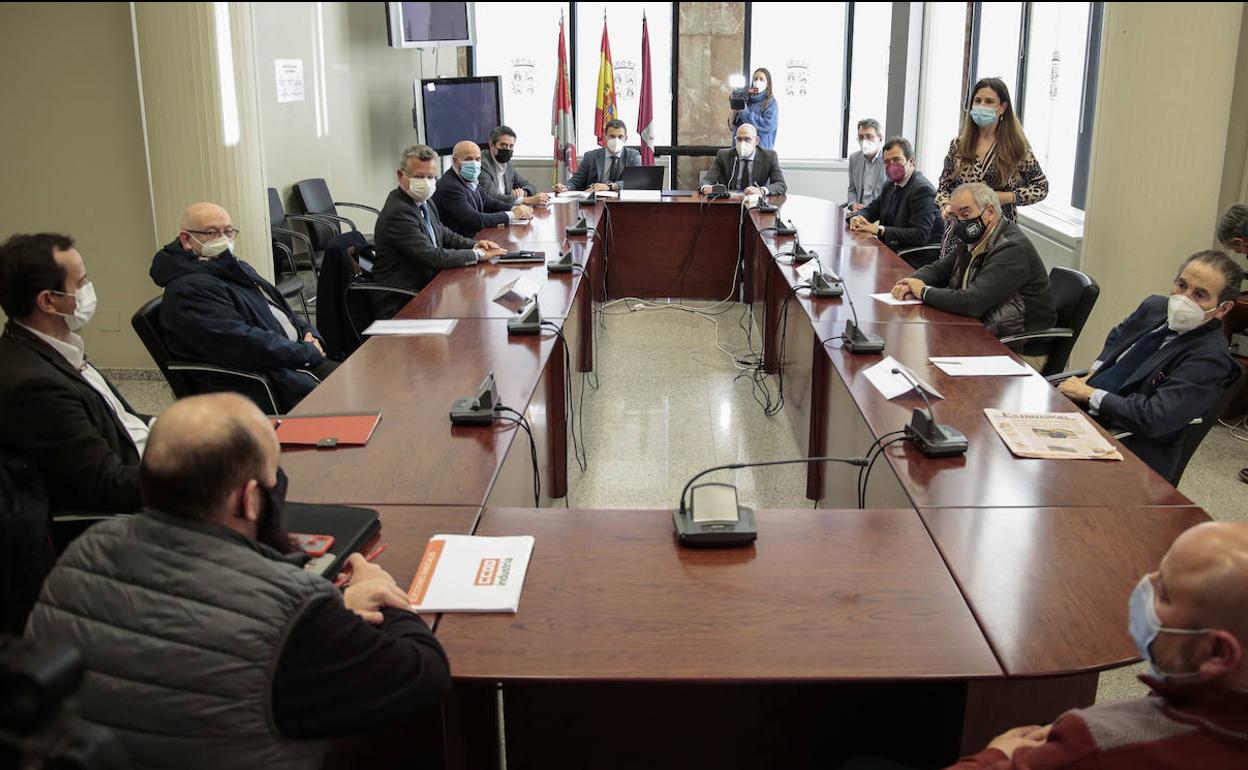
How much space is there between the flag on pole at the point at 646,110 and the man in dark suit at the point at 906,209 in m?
3.66

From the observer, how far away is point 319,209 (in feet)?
21.5

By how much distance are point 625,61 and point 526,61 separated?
0.90m

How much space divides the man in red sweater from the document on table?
2.85 feet

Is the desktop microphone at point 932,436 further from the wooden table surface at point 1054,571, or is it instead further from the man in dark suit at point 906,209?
the man in dark suit at point 906,209

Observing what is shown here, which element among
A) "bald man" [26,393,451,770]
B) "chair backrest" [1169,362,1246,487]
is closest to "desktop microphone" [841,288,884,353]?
"chair backrest" [1169,362,1246,487]

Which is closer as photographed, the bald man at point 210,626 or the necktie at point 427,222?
the bald man at point 210,626

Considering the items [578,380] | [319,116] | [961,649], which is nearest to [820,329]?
[578,380]

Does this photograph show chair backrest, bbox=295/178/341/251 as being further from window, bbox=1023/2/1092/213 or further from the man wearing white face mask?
window, bbox=1023/2/1092/213

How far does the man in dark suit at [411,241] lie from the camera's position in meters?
4.72

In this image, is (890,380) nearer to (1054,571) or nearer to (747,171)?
(1054,571)

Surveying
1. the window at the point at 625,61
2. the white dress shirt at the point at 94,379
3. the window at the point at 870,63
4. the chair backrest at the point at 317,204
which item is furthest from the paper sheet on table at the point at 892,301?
the window at the point at 625,61

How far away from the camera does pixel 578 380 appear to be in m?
4.72

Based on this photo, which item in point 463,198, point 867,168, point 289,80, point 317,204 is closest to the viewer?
point 463,198

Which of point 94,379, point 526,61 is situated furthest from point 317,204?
point 94,379
